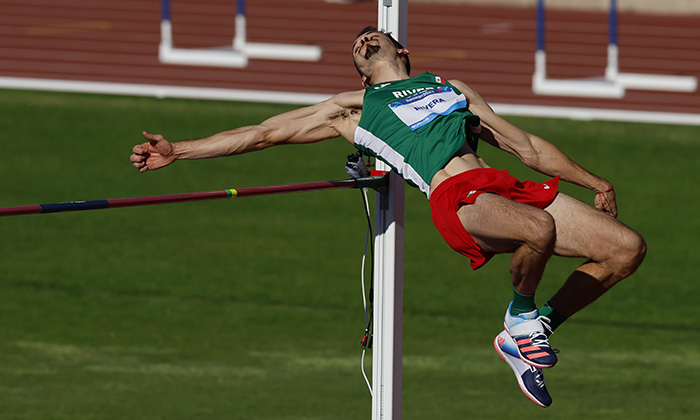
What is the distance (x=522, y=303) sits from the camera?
239 inches

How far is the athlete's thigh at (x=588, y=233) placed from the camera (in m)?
6.21

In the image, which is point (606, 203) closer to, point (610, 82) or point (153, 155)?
point (153, 155)

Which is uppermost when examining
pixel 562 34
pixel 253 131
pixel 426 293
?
pixel 253 131

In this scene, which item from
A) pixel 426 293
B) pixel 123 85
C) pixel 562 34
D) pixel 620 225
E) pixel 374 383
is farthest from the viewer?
pixel 562 34

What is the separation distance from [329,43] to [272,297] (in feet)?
37.0

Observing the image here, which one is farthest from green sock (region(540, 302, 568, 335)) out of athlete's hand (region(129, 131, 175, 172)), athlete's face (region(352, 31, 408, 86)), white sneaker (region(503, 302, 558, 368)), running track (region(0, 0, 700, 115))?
running track (region(0, 0, 700, 115))

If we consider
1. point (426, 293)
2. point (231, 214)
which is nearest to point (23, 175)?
point (231, 214)

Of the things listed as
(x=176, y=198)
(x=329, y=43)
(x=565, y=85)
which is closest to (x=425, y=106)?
(x=176, y=198)

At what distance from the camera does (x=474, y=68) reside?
22.6 m

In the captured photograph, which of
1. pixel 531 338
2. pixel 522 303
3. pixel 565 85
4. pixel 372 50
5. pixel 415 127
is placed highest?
pixel 372 50

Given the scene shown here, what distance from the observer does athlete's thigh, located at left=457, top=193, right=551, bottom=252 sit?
5.88m

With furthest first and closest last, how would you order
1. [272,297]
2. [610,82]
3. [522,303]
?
[610,82] → [272,297] → [522,303]

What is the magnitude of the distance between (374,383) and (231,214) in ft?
29.9

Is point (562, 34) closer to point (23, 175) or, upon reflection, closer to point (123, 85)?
point (123, 85)
